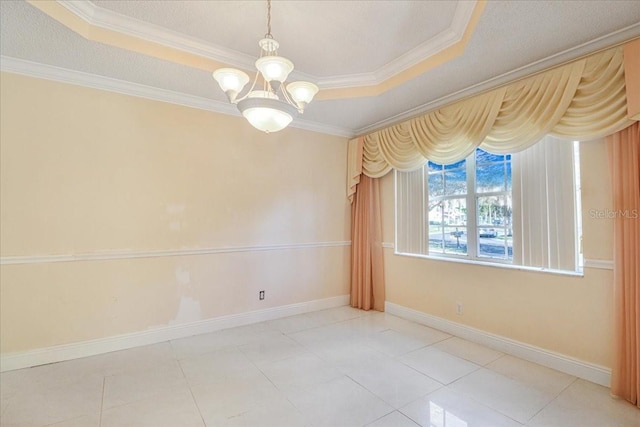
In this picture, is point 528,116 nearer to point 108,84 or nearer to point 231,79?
point 231,79

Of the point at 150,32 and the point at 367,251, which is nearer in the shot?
the point at 150,32

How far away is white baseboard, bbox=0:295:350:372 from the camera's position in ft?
8.45

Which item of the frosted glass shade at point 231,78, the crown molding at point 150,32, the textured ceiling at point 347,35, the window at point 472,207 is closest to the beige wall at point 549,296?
the window at point 472,207

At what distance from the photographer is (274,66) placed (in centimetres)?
180

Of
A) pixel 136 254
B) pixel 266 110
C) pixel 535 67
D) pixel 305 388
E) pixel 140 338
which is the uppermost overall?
pixel 535 67

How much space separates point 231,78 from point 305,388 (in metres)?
2.35

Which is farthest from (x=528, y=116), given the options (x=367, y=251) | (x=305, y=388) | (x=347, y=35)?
(x=305, y=388)

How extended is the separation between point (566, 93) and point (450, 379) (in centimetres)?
256

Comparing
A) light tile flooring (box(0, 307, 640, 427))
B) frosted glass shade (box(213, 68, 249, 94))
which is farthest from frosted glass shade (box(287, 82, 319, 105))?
light tile flooring (box(0, 307, 640, 427))

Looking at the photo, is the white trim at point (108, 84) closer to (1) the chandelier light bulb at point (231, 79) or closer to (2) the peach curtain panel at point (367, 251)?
(1) the chandelier light bulb at point (231, 79)

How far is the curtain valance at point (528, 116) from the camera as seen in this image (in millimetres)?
2191

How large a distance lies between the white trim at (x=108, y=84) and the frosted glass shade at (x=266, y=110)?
1.76 metres

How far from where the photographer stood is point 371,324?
3.71 metres

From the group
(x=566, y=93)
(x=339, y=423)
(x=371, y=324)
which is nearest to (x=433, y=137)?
(x=566, y=93)
